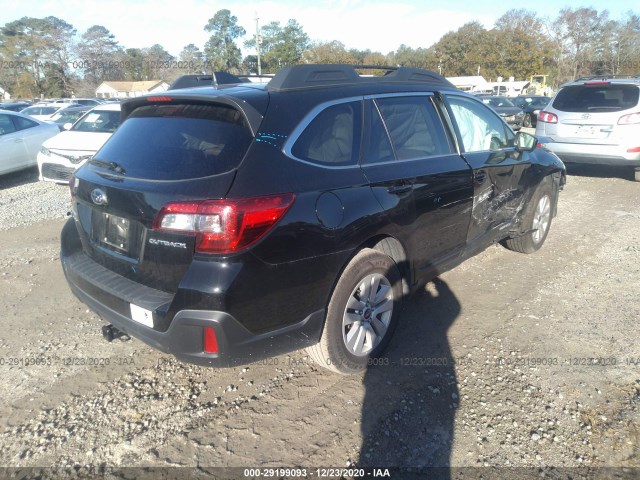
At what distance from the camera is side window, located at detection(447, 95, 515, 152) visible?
12.7 feet

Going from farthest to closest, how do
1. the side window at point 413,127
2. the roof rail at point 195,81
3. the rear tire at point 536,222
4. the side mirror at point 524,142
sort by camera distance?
the rear tire at point 536,222, the side mirror at point 524,142, the roof rail at point 195,81, the side window at point 413,127

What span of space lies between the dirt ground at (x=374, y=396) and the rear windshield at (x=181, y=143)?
140 cm

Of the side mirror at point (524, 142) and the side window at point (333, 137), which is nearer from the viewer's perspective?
the side window at point (333, 137)

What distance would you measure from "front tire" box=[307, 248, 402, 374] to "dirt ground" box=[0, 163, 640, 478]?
188mm

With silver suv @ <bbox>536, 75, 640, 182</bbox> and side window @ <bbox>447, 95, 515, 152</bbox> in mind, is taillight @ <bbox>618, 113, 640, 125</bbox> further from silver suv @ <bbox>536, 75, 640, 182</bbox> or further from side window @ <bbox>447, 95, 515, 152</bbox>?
side window @ <bbox>447, 95, 515, 152</bbox>

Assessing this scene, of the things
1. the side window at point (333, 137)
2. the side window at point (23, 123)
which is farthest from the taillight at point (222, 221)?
the side window at point (23, 123)

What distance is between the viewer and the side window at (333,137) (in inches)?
103

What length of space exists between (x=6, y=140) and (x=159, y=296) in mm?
8741

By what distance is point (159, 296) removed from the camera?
243 centimetres

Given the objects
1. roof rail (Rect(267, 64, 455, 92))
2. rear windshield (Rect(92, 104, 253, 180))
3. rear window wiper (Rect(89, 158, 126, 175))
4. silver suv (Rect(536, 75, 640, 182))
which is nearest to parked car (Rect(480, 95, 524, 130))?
silver suv (Rect(536, 75, 640, 182))

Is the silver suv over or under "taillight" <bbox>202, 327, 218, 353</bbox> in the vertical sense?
over

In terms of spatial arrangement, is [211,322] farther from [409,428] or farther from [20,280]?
[20,280]

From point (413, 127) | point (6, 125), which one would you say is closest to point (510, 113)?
point (6, 125)

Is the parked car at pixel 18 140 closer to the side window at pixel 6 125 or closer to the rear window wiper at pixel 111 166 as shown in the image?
the side window at pixel 6 125
